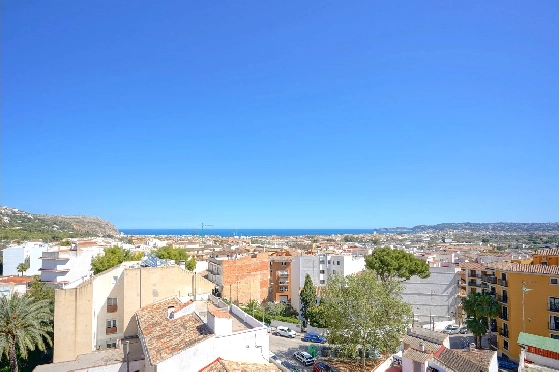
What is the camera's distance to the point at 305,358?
116 feet

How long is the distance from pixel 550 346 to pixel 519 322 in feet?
37.1

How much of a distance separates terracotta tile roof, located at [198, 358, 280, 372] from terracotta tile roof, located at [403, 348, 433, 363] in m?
11.7

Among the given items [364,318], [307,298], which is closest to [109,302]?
[364,318]

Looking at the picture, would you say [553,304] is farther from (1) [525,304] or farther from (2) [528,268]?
(2) [528,268]

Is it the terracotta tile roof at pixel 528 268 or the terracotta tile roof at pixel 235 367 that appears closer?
the terracotta tile roof at pixel 235 367

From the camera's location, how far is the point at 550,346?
28938mm

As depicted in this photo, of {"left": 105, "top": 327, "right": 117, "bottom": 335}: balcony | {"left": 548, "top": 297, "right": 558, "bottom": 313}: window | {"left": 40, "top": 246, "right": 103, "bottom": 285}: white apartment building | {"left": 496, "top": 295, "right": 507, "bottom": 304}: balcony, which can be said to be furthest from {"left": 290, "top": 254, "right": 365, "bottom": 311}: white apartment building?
{"left": 105, "top": 327, "right": 117, "bottom": 335}: balcony

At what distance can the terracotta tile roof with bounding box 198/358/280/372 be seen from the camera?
19000 millimetres

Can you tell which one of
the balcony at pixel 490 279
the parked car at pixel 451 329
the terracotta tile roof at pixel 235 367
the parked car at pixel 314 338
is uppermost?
the terracotta tile roof at pixel 235 367

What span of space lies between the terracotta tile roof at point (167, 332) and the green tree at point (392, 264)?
104 ft

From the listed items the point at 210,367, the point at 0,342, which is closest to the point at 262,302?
the point at 0,342

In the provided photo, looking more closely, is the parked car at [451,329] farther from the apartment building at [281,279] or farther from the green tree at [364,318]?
the apartment building at [281,279]

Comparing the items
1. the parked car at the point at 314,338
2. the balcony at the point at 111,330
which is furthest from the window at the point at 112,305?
the parked car at the point at 314,338

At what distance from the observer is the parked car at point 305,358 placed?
35062mm
